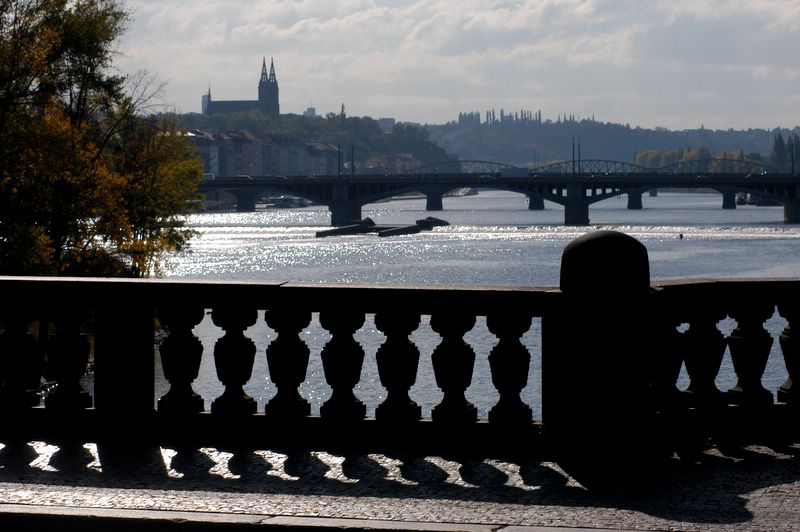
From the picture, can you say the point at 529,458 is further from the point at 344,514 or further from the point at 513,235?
the point at 513,235

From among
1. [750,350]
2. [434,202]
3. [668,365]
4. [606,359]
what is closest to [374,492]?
[606,359]

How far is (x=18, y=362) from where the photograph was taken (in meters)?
7.58

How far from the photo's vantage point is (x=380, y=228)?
4537 inches

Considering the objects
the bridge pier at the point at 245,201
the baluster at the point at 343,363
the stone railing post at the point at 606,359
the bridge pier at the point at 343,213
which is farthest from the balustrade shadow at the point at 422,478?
the bridge pier at the point at 245,201

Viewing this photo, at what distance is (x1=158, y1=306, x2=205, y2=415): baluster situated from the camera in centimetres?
736

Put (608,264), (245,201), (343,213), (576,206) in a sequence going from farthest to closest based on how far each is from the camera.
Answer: (245,201)
(343,213)
(576,206)
(608,264)

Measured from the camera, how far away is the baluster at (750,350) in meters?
7.30

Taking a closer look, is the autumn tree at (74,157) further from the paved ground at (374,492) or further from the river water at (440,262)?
the paved ground at (374,492)

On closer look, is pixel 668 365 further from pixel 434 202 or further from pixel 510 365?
pixel 434 202

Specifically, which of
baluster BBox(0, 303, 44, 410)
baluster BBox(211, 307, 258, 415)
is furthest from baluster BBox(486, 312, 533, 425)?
baluster BBox(0, 303, 44, 410)

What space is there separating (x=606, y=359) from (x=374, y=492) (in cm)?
136

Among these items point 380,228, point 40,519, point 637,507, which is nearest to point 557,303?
point 637,507

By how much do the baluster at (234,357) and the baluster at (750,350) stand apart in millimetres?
2466

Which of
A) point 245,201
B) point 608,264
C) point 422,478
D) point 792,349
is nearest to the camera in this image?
point 422,478
